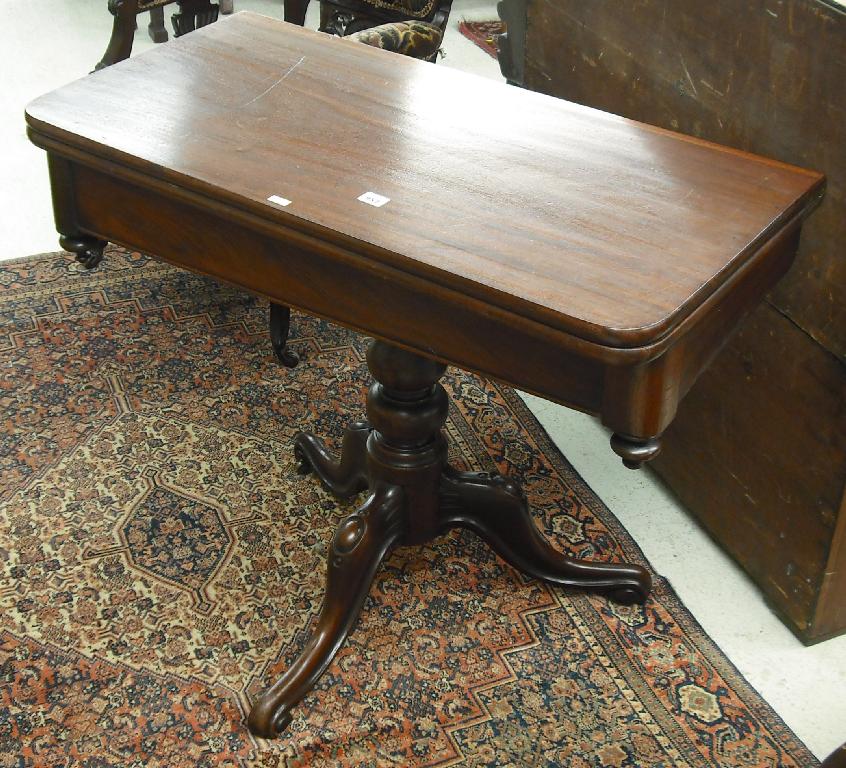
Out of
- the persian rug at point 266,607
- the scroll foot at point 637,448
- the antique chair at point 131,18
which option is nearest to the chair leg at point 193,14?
the antique chair at point 131,18

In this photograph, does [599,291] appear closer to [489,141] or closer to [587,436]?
[489,141]

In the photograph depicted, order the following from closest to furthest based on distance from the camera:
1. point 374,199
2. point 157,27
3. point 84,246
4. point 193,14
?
1. point 374,199
2. point 84,246
3. point 193,14
4. point 157,27

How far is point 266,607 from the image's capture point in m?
2.21

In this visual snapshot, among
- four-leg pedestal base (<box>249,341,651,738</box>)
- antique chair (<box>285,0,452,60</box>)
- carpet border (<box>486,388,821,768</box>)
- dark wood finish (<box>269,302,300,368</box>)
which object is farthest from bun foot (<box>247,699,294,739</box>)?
antique chair (<box>285,0,452,60</box>)

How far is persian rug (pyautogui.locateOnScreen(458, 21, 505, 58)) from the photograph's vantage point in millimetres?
4948

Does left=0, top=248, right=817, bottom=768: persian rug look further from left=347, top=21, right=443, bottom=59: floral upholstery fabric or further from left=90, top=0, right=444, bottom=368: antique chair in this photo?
left=347, top=21, right=443, bottom=59: floral upholstery fabric

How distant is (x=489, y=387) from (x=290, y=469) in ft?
1.92

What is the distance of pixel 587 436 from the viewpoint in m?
2.73

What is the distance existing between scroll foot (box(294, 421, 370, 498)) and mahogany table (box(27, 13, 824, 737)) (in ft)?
0.66

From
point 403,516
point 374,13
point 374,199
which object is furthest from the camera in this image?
point 374,13

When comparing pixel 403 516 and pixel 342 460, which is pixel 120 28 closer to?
pixel 342 460

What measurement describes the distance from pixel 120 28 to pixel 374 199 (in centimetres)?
262

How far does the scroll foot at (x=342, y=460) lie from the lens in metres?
2.30

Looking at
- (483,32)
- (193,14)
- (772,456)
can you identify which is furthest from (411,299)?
(483,32)
